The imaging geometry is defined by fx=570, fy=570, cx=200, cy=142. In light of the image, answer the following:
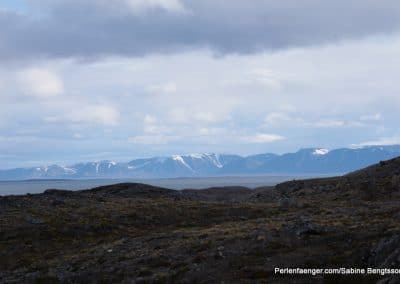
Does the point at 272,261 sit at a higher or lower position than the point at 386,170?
lower

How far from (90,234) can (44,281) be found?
14992 mm

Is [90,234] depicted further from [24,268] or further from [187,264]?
[187,264]

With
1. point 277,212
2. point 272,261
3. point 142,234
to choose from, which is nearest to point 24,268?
point 142,234

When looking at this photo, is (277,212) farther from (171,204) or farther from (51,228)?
(51,228)

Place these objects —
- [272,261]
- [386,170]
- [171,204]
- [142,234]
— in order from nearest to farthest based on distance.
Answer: [272,261] → [142,234] → [171,204] → [386,170]

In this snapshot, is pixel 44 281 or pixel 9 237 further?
pixel 9 237

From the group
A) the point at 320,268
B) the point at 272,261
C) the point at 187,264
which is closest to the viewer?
the point at 320,268

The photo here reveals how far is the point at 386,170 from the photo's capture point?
2800 inches

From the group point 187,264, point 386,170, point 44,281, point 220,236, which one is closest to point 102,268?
point 44,281

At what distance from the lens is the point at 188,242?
33781 mm

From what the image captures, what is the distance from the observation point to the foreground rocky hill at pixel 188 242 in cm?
2491

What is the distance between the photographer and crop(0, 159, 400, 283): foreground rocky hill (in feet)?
81.7

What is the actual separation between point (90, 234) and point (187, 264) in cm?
1865

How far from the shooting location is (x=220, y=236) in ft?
112
